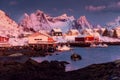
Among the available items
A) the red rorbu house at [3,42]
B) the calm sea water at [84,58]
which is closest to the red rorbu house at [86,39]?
the red rorbu house at [3,42]

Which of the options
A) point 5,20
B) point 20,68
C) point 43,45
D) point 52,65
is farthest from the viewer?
point 5,20

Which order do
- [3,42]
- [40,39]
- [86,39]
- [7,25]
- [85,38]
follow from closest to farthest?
[3,42] → [40,39] → [86,39] → [85,38] → [7,25]

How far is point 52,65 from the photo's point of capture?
31797 mm

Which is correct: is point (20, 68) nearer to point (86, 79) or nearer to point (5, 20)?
point (86, 79)

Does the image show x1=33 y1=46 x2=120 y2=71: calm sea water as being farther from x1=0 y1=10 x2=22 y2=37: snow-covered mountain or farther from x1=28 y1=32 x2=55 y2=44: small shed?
x1=0 y1=10 x2=22 y2=37: snow-covered mountain

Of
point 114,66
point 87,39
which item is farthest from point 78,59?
point 87,39

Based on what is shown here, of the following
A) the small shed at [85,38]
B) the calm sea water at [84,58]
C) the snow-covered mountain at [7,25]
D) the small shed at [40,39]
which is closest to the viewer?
the calm sea water at [84,58]

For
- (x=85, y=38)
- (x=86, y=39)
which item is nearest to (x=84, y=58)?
(x=86, y=39)

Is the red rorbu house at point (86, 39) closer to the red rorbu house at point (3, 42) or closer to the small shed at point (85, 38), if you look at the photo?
the small shed at point (85, 38)

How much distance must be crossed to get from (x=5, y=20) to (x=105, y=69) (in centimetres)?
13648

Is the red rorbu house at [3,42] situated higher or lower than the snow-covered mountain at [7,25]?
lower

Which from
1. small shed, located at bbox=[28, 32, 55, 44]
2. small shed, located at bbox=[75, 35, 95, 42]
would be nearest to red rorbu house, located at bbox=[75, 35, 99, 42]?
small shed, located at bbox=[75, 35, 95, 42]

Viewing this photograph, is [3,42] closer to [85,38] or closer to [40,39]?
[40,39]

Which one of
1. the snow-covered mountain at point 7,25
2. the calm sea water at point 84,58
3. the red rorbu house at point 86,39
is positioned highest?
the snow-covered mountain at point 7,25
